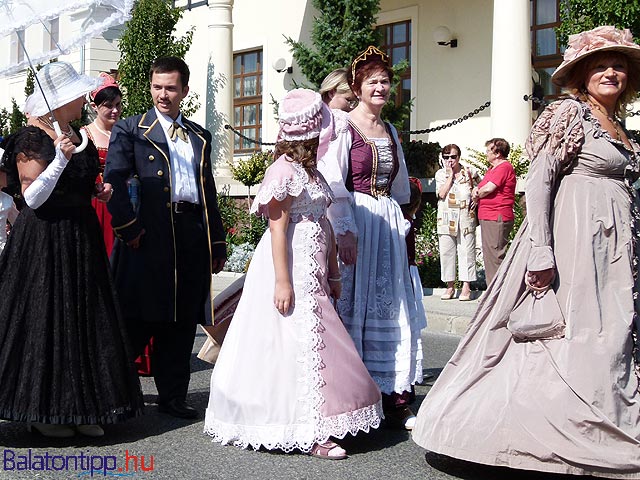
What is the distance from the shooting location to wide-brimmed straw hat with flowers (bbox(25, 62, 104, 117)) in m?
4.87

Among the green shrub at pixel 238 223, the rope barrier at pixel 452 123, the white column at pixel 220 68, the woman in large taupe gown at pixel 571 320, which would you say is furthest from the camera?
the white column at pixel 220 68

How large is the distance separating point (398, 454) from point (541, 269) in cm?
117

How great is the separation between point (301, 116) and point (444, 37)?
13325 mm

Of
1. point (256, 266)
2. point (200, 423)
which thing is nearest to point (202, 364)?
point (200, 423)

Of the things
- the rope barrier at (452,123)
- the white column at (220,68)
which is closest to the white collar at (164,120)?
the rope barrier at (452,123)

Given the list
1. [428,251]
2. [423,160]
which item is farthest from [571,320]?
[423,160]

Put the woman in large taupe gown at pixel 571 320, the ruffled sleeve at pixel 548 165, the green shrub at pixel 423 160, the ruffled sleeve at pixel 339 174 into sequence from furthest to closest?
the green shrub at pixel 423 160, the ruffled sleeve at pixel 339 174, the ruffled sleeve at pixel 548 165, the woman in large taupe gown at pixel 571 320

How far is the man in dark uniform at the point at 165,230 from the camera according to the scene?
5.42 m

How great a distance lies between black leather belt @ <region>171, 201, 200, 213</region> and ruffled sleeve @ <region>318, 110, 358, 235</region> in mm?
799

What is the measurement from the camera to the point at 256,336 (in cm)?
471

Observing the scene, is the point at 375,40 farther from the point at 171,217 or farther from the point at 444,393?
the point at 444,393

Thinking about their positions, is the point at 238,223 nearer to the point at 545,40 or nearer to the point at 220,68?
the point at 220,68

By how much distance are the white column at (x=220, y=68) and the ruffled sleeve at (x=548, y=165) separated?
1566 cm

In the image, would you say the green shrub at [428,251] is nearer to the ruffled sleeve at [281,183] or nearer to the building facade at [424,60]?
the building facade at [424,60]
